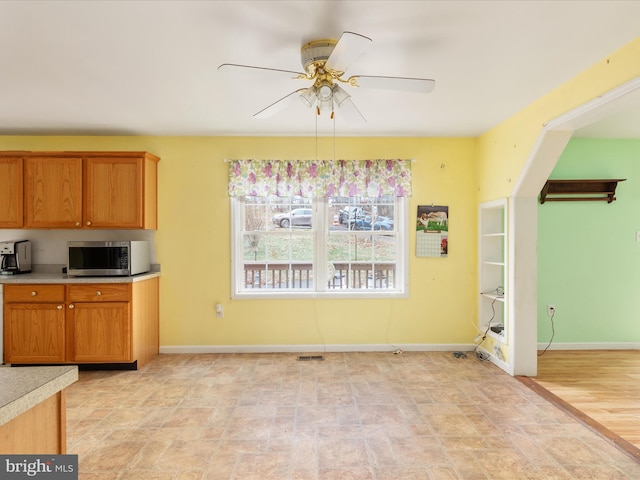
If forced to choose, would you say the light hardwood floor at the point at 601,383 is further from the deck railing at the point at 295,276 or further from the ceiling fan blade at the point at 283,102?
the ceiling fan blade at the point at 283,102

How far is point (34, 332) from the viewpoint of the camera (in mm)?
3527

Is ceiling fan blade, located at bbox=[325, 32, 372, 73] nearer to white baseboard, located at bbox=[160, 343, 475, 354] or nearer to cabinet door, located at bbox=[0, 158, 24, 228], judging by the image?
white baseboard, located at bbox=[160, 343, 475, 354]

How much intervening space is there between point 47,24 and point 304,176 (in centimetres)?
253

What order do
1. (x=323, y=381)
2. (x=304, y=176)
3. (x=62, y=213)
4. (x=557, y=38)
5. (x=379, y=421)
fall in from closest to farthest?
(x=557, y=38), (x=379, y=421), (x=323, y=381), (x=62, y=213), (x=304, y=176)

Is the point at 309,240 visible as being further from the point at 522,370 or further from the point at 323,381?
the point at 522,370

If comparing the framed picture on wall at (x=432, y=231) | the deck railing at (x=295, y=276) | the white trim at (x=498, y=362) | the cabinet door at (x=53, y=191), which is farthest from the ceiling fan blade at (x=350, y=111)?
the cabinet door at (x=53, y=191)

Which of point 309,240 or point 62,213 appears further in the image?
point 309,240

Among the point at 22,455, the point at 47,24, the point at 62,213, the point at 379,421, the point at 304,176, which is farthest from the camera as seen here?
the point at 304,176

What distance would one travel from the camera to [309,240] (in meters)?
4.27

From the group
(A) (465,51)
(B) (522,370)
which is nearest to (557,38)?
(A) (465,51)

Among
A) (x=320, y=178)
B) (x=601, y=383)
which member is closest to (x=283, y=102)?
(x=320, y=178)

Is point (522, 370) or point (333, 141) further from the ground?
point (333, 141)

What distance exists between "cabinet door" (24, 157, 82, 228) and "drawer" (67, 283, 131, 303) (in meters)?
0.68

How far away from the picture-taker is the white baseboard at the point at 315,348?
4141mm
